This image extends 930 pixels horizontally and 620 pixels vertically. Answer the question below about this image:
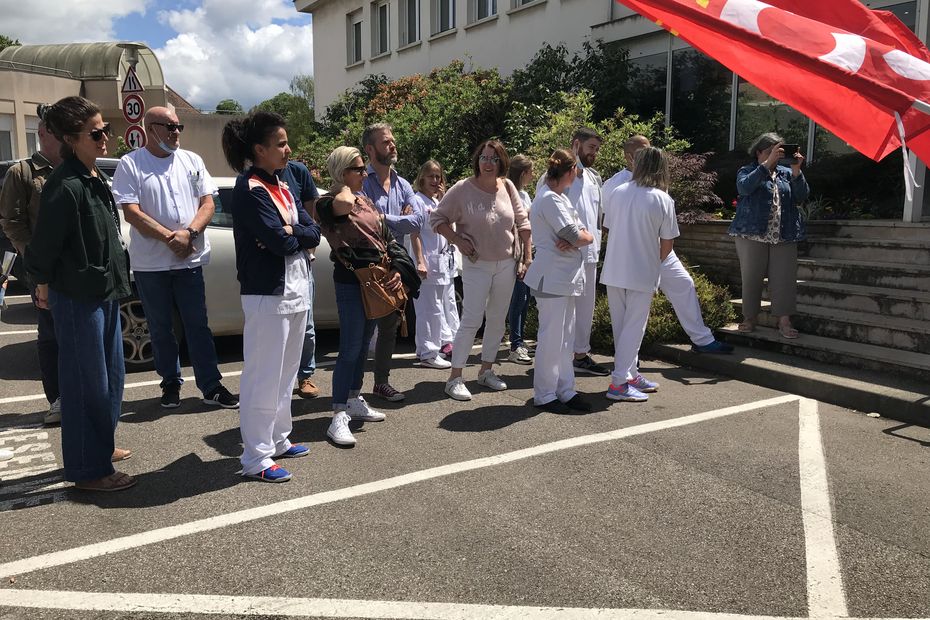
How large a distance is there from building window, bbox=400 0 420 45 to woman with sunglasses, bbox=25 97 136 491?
18.9 m

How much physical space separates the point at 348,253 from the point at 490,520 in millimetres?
2032

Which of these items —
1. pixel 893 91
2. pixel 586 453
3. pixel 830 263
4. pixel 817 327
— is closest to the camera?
pixel 893 91

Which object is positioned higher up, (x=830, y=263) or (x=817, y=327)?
(x=830, y=263)

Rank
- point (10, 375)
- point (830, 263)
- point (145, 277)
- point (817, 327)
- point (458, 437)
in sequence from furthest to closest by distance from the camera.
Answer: point (830, 263) → point (817, 327) → point (10, 375) → point (145, 277) → point (458, 437)

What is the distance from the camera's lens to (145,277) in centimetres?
567

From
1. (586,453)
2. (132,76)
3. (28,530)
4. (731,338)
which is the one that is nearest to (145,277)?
(28,530)

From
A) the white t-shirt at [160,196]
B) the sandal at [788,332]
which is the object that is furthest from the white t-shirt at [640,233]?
the white t-shirt at [160,196]

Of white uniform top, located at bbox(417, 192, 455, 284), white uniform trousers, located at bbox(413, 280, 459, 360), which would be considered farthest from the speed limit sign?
white uniform trousers, located at bbox(413, 280, 459, 360)

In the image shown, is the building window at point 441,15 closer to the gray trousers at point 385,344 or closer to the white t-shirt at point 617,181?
the white t-shirt at point 617,181

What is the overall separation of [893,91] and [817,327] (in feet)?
13.8

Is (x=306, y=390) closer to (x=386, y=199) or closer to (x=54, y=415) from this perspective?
(x=386, y=199)

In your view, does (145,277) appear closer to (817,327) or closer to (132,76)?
(817,327)

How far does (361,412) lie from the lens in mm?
5516

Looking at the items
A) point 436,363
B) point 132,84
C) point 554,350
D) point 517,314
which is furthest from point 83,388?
point 132,84
